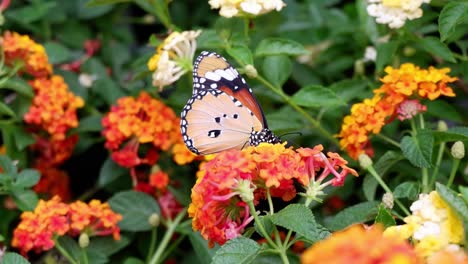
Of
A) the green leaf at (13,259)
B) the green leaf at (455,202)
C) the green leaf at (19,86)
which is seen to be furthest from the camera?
the green leaf at (19,86)

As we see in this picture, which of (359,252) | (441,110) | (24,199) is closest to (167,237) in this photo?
(24,199)

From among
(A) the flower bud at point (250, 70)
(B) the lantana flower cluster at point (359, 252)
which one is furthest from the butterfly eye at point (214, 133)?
(B) the lantana flower cluster at point (359, 252)

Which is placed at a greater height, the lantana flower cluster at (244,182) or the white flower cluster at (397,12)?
the white flower cluster at (397,12)

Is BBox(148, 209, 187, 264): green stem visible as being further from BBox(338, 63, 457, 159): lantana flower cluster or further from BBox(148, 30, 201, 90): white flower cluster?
BBox(338, 63, 457, 159): lantana flower cluster

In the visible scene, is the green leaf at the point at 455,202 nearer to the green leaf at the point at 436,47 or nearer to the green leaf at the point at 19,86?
the green leaf at the point at 436,47

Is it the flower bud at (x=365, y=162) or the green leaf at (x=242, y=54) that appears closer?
the flower bud at (x=365, y=162)

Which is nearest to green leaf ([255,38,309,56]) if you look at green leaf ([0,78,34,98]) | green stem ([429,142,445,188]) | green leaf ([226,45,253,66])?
green leaf ([226,45,253,66])

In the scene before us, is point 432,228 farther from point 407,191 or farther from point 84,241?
point 84,241

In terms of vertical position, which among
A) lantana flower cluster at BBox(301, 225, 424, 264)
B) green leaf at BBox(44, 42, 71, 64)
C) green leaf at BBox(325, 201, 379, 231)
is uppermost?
lantana flower cluster at BBox(301, 225, 424, 264)
